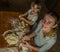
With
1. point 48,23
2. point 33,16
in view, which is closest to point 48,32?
point 48,23

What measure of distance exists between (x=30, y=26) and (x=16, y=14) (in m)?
0.23

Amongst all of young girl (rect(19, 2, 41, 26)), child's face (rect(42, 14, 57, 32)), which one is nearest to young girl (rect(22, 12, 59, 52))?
child's face (rect(42, 14, 57, 32))

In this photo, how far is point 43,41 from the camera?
151cm

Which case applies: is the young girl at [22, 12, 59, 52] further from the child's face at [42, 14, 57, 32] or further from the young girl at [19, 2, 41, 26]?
the young girl at [19, 2, 41, 26]

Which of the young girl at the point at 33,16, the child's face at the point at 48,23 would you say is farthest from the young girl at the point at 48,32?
the young girl at the point at 33,16

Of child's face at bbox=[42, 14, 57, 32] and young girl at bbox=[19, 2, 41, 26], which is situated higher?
child's face at bbox=[42, 14, 57, 32]

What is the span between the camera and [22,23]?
1850 mm

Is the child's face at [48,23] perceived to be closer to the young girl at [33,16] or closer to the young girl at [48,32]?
the young girl at [48,32]

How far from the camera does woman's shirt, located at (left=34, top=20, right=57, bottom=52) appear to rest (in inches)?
56.1

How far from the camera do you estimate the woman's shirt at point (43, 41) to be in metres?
1.43

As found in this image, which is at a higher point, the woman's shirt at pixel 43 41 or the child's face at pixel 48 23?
the child's face at pixel 48 23

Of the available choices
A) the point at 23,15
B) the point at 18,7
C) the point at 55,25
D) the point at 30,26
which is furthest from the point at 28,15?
the point at 18,7

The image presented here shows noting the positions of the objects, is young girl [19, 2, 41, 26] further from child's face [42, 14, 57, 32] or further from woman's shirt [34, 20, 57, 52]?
child's face [42, 14, 57, 32]

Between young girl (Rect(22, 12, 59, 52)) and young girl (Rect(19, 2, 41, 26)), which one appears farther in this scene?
young girl (Rect(19, 2, 41, 26))
